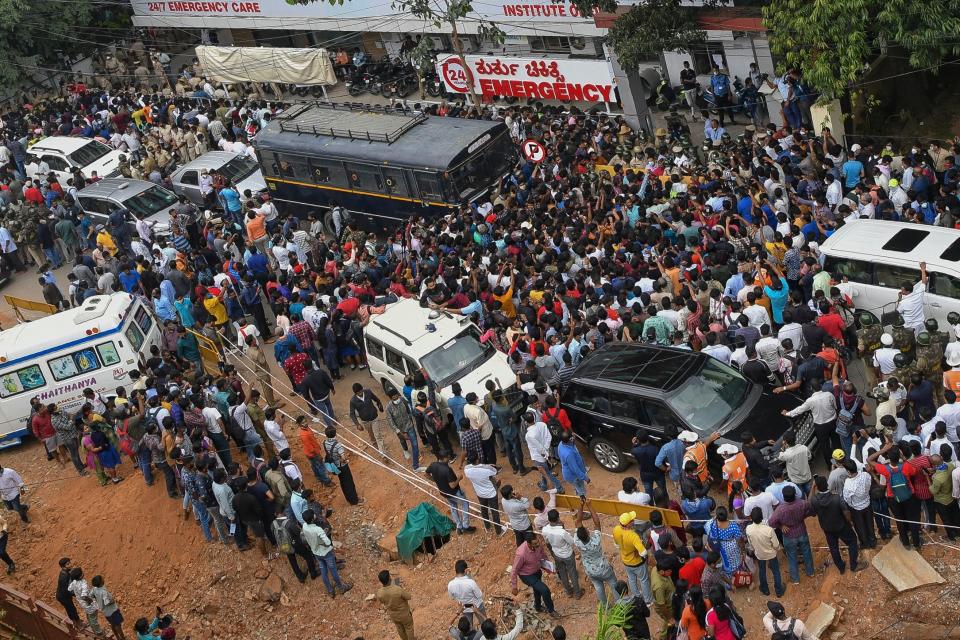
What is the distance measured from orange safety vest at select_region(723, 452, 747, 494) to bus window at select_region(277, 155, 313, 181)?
15210 mm

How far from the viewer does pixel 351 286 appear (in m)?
21.5

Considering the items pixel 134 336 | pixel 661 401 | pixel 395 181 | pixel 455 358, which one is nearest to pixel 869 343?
pixel 661 401

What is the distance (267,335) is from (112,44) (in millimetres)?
23237

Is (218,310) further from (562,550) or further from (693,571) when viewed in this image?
(693,571)

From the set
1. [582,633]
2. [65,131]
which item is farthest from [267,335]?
[65,131]

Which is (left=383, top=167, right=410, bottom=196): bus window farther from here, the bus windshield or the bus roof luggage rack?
the bus windshield

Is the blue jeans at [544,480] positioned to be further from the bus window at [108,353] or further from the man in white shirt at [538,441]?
the bus window at [108,353]

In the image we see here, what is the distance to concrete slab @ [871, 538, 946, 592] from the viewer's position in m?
13.2

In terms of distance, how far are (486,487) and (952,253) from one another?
717cm

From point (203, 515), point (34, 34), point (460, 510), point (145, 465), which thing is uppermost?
point (34, 34)

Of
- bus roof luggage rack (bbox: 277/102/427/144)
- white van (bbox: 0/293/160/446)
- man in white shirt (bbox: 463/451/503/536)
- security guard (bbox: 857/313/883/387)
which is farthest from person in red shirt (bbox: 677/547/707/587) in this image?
bus roof luggage rack (bbox: 277/102/427/144)

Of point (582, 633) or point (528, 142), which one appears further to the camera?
point (528, 142)

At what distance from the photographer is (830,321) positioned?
16.4 metres

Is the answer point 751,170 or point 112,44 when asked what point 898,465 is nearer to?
point 751,170
